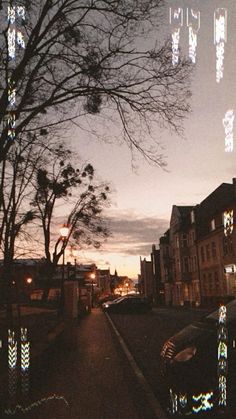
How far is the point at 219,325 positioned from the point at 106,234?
88.0 feet

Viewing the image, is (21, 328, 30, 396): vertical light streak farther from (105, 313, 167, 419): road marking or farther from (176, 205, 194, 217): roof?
(176, 205, 194, 217): roof

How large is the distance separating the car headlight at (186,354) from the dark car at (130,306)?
31.6m

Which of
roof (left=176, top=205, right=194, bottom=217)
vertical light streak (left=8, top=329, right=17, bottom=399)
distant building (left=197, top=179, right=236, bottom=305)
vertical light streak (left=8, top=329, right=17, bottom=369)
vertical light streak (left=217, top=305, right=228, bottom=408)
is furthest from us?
roof (left=176, top=205, right=194, bottom=217)

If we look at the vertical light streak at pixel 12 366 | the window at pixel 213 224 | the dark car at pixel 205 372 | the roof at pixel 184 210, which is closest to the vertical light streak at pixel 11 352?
the vertical light streak at pixel 12 366

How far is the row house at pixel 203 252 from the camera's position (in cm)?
3919

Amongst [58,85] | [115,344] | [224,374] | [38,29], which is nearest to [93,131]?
[58,85]

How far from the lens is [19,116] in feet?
33.1

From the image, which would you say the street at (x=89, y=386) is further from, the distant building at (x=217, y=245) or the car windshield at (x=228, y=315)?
the distant building at (x=217, y=245)

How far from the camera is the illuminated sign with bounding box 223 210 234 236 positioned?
37781mm

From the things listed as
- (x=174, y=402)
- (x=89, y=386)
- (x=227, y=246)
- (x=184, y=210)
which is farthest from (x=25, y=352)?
(x=184, y=210)

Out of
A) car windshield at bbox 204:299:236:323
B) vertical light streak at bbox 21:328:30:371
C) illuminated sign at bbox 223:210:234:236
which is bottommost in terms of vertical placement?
vertical light streak at bbox 21:328:30:371

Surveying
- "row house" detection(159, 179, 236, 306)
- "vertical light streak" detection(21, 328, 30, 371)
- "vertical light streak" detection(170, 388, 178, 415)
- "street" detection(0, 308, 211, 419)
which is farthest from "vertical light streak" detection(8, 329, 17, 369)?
"row house" detection(159, 179, 236, 306)

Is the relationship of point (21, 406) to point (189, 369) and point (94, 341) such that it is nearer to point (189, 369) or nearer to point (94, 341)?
point (189, 369)

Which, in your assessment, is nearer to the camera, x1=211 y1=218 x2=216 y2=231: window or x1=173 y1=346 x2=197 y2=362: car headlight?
x1=173 y1=346 x2=197 y2=362: car headlight
